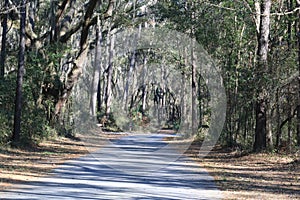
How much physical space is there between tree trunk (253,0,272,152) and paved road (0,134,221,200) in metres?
2.97

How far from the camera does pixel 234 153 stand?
78.4 ft

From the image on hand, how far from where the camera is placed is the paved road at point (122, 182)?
39.5ft

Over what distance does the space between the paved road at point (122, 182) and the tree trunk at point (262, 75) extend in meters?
2.97

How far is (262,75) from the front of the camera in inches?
836

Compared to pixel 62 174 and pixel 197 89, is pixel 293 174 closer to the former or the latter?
pixel 62 174

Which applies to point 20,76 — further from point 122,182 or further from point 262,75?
point 122,182

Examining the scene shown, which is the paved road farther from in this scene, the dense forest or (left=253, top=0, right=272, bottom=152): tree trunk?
the dense forest

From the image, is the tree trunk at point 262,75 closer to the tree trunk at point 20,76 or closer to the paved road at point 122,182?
the paved road at point 122,182

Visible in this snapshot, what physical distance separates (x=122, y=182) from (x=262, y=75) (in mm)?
8624

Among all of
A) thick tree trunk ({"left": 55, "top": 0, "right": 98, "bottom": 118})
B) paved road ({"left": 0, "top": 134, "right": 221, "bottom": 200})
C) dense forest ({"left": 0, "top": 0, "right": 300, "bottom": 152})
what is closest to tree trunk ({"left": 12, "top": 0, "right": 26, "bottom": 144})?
dense forest ({"left": 0, "top": 0, "right": 300, "bottom": 152})

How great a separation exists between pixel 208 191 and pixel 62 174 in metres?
4.58

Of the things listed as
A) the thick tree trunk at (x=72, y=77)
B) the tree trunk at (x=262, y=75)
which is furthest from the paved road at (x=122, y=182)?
the thick tree trunk at (x=72, y=77)

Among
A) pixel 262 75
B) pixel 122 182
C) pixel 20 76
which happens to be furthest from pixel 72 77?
pixel 122 182

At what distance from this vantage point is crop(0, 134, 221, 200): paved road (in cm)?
1205
